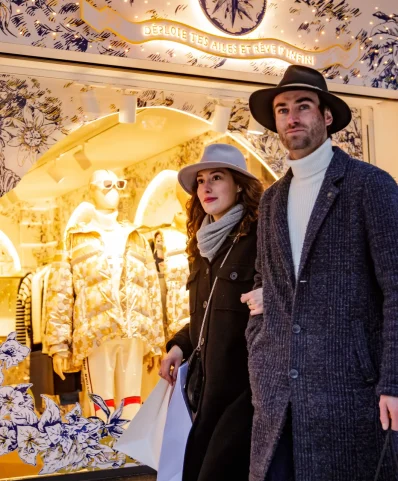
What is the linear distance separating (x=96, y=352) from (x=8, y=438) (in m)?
0.62

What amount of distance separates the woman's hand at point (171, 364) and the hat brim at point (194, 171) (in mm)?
650

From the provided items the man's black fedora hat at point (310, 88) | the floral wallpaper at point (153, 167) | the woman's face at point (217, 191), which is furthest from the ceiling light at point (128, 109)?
the man's black fedora hat at point (310, 88)

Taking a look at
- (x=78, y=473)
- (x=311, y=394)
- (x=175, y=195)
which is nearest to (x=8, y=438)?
(x=78, y=473)

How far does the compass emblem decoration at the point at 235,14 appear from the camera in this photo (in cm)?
448

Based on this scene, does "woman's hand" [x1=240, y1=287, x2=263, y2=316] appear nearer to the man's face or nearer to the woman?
the woman

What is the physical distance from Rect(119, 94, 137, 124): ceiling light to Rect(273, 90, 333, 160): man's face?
78.4 inches

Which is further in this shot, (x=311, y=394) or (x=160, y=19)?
(x=160, y=19)

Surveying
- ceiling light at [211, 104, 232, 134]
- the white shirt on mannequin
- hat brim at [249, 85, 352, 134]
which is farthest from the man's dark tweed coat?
ceiling light at [211, 104, 232, 134]

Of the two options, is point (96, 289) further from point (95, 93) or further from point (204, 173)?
point (204, 173)

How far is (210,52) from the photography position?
14.6ft

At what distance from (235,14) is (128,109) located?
0.80 m

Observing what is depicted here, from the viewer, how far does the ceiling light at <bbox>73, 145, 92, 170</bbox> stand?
4430mm

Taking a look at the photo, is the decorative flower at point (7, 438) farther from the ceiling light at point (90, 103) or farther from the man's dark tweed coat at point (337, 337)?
the man's dark tweed coat at point (337, 337)

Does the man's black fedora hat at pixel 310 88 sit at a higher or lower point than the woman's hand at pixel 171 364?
higher
